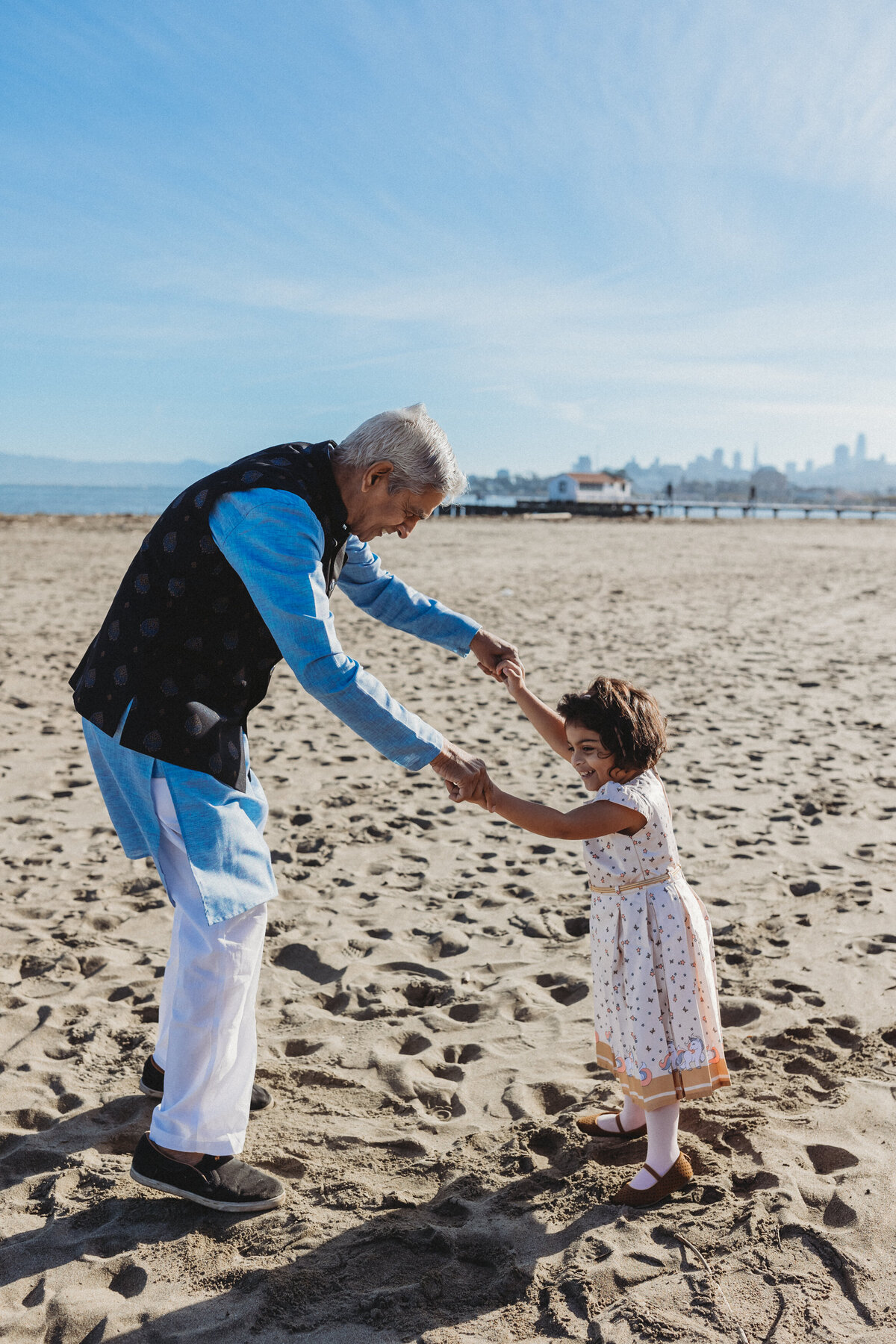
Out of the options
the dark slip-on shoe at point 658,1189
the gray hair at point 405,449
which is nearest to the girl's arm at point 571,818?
the gray hair at point 405,449

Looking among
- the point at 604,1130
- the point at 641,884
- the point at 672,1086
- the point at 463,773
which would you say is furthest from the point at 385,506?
the point at 604,1130

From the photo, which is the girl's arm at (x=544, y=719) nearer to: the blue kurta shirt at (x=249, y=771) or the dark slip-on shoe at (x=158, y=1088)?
the blue kurta shirt at (x=249, y=771)

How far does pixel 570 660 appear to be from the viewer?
971cm

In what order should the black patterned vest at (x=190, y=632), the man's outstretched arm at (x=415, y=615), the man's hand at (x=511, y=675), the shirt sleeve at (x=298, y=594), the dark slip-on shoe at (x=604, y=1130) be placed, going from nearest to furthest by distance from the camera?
the shirt sleeve at (x=298, y=594) < the black patterned vest at (x=190, y=632) < the dark slip-on shoe at (x=604, y=1130) < the man's hand at (x=511, y=675) < the man's outstretched arm at (x=415, y=615)

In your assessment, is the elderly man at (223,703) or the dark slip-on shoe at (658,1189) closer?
the elderly man at (223,703)

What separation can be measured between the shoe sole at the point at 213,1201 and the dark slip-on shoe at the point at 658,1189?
Result: 91cm

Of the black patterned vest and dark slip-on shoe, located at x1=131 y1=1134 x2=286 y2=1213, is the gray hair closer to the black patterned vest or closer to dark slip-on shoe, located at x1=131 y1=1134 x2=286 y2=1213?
the black patterned vest

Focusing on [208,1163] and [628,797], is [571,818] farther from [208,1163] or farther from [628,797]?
[208,1163]

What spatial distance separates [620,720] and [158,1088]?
1837 millimetres

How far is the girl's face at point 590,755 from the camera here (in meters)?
2.50

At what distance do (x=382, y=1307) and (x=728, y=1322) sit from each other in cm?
77

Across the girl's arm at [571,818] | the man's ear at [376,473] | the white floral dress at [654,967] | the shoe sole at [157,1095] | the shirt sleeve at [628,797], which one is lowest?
the shoe sole at [157,1095]

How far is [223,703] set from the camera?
7.85 feet

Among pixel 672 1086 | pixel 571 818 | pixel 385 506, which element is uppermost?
pixel 385 506
